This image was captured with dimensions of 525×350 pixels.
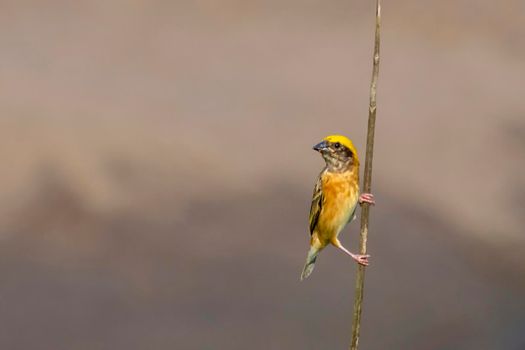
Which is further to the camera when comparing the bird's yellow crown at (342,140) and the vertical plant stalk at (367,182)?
the bird's yellow crown at (342,140)

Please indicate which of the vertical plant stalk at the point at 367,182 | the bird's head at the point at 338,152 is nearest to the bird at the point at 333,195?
the bird's head at the point at 338,152

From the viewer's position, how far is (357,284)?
9.53 feet

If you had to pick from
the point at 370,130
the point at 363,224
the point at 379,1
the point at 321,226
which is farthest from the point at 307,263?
the point at 379,1

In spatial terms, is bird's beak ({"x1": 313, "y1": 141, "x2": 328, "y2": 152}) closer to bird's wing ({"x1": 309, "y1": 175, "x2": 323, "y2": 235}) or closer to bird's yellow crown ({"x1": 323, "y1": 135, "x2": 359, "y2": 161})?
bird's yellow crown ({"x1": 323, "y1": 135, "x2": 359, "y2": 161})

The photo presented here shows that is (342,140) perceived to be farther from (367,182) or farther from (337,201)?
(367,182)

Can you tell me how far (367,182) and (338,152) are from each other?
31.2 inches

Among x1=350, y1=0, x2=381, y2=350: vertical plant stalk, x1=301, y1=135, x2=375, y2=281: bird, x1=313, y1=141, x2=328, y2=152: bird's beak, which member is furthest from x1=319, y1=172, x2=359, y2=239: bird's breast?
x1=350, y1=0, x2=381, y2=350: vertical plant stalk

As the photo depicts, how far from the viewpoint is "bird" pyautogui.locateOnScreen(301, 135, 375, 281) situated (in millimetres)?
3676

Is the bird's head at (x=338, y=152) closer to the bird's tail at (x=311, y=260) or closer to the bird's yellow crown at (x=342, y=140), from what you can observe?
the bird's yellow crown at (x=342, y=140)

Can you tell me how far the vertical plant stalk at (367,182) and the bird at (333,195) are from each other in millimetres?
630

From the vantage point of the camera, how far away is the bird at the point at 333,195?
368 cm

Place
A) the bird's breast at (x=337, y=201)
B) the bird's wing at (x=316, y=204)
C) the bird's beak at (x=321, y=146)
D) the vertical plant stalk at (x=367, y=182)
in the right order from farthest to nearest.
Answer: the bird's wing at (x=316, y=204) < the bird's breast at (x=337, y=201) < the bird's beak at (x=321, y=146) < the vertical plant stalk at (x=367, y=182)

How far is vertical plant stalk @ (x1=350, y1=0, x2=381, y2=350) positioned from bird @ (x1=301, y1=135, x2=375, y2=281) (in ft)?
2.07

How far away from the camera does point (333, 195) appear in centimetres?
392
